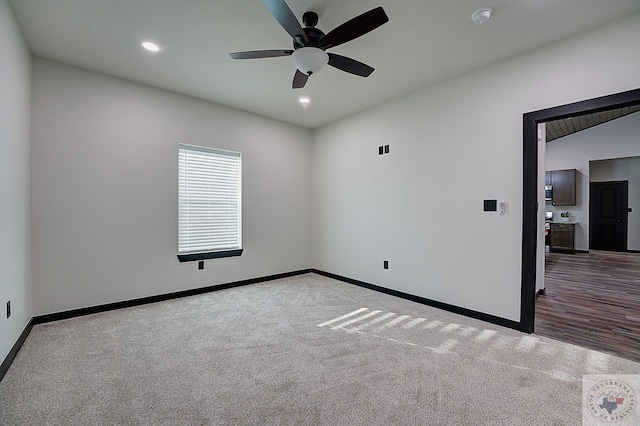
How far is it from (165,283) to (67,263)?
3.42ft

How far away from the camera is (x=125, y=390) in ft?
6.13

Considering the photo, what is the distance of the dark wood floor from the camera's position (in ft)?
8.57

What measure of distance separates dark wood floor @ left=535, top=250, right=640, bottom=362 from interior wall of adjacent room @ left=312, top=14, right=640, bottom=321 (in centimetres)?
61

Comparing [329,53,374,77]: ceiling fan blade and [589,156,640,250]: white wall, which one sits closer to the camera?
[329,53,374,77]: ceiling fan blade

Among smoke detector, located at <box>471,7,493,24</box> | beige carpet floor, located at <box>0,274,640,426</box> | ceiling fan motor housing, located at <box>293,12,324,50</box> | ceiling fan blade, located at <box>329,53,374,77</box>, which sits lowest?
beige carpet floor, located at <box>0,274,640,426</box>

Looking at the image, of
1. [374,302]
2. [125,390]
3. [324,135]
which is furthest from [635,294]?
[125,390]

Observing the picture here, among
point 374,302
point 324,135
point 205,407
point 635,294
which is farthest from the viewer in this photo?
point 324,135

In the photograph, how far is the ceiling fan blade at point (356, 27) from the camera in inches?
74.0

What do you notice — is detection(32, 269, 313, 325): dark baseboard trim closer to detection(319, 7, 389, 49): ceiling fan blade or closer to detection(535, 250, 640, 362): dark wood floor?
detection(319, 7, 389, 49): ceiling fan blade

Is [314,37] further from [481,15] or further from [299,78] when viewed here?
[481,15]

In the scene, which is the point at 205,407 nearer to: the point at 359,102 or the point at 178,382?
the point at 178,382

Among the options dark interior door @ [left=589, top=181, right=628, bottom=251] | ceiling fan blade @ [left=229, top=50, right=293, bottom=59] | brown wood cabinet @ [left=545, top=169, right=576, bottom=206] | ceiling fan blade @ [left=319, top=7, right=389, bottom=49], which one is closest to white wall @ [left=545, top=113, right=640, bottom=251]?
brown wood cabinet @ [left=545, top=169, right=576, bottom=206]

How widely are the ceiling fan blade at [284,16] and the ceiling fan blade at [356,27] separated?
0.19m

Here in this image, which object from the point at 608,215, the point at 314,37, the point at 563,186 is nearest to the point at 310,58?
the point at 314,37
